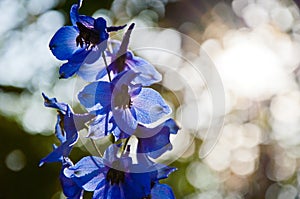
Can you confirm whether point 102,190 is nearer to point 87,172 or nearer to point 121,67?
point 87,172

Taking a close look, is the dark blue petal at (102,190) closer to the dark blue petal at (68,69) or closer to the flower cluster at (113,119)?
the flower cluster at (113,119)

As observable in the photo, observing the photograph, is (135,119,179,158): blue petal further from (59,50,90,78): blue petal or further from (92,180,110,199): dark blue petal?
(59,50,90,78): blue petal

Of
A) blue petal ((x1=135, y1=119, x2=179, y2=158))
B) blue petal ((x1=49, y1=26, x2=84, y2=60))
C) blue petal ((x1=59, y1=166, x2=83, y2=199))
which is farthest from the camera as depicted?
blue petal ((x1=49, y1=26, x2=84, y2=60))

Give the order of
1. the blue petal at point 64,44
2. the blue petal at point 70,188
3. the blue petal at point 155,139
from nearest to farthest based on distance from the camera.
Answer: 1. the blue petal at point 155,139
2. the blue petal at point 70,188
3. the blue petal at point 64,44

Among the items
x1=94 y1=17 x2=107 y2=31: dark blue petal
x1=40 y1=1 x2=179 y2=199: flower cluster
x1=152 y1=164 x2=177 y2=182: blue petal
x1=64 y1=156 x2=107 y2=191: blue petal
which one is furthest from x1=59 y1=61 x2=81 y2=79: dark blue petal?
x1=152 y1=164 x2=177 y2=182: blue petal

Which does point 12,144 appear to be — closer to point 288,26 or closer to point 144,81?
point 288,26

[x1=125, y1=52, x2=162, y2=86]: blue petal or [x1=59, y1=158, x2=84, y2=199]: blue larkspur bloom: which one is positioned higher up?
[x1=125, y1=52, x2=162, y2=86]: blue petal

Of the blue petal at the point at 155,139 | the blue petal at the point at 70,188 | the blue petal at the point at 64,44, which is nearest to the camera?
the blue petal at the point at 155,139

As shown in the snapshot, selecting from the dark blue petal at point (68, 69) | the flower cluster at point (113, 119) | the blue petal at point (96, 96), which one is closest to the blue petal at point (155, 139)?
the flower cluster at point (113, 119)
